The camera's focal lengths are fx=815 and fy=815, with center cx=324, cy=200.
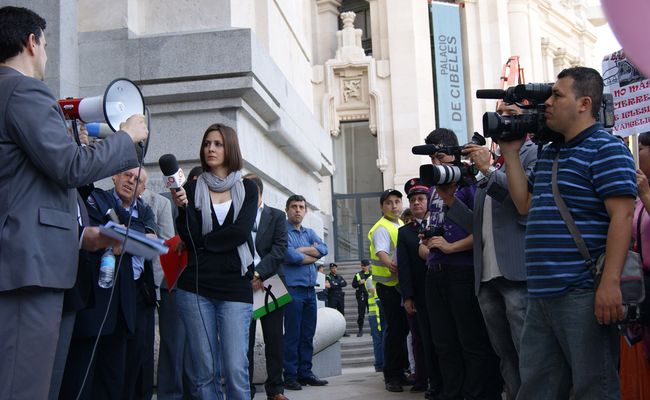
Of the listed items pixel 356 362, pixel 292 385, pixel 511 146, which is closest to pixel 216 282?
pixel 511 146

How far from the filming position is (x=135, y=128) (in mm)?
3842

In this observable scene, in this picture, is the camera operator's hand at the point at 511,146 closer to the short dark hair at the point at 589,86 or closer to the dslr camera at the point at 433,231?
the short dark hair at the point at 589,86

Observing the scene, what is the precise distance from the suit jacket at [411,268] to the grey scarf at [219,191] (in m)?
2.49

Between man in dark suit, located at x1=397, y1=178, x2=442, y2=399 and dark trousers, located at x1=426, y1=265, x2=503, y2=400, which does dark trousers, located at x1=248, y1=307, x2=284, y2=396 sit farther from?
dark trousers, located at x1=426, y1=265, x2=503, y2=400

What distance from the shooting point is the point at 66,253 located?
11.4 ft

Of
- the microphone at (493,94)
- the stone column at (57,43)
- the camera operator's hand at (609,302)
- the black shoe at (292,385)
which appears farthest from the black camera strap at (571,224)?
the black shoe at (292,385)

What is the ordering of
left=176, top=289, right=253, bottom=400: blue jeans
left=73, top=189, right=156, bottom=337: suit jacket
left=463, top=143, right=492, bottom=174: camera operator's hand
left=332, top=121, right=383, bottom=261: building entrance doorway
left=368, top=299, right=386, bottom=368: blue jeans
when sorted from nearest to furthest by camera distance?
left=73, top=189, right=156, bottom=337: suit jacket < left=463, top=143, right=492, bottom=174: camera operator's hand < left=176, top=289, right=253, bottom=400: blue jeans < left=368, top=299, right=386, bottom=368: blue jeans < left=332, top=121, right=383, bottom=261: building entrance doorway

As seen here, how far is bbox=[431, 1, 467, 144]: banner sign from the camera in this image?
3350 centimetres

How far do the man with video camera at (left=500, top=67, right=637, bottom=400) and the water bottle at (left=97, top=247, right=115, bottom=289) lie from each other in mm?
2296

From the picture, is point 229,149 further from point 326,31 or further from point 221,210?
point 326,31

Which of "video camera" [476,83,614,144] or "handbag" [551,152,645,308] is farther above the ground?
"video camera" [476,83,614,144]

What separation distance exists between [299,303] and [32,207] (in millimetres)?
Result: 5508

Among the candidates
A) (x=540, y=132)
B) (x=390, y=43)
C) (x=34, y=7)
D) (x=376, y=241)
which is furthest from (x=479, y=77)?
(x=540, y=132)

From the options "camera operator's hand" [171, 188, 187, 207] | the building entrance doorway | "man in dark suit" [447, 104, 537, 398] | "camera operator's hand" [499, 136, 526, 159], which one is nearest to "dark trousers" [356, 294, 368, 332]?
the building entrance doorway
